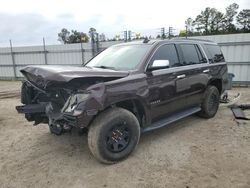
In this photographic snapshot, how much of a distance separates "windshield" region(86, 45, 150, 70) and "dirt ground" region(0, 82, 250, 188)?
57.3 inches

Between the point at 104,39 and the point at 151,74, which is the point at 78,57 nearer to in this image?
the point at 104,39

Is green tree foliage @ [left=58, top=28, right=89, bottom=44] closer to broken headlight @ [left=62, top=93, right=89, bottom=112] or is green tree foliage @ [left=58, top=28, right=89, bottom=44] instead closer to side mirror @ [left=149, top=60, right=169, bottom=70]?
side mirror @ [left=149, top=60, right=169, bottom=70]

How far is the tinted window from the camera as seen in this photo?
4.79 metres

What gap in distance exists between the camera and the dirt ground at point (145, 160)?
311cm

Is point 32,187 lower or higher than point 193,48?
lower

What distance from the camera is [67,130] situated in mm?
3428

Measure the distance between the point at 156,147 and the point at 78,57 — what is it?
36.9 ft

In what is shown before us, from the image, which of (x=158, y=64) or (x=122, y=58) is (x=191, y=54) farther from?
(x=122, y=58)

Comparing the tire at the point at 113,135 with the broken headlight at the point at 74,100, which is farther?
the tire at the point at 113,135

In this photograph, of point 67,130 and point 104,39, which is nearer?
point 67,130

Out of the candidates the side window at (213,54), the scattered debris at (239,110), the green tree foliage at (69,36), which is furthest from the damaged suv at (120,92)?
the green tree foliage at (69,36)

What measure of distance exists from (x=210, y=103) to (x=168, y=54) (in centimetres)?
191

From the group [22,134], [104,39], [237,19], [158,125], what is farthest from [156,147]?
[237,19]

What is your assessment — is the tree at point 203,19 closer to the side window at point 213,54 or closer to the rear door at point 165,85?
the side window at point 213,54
